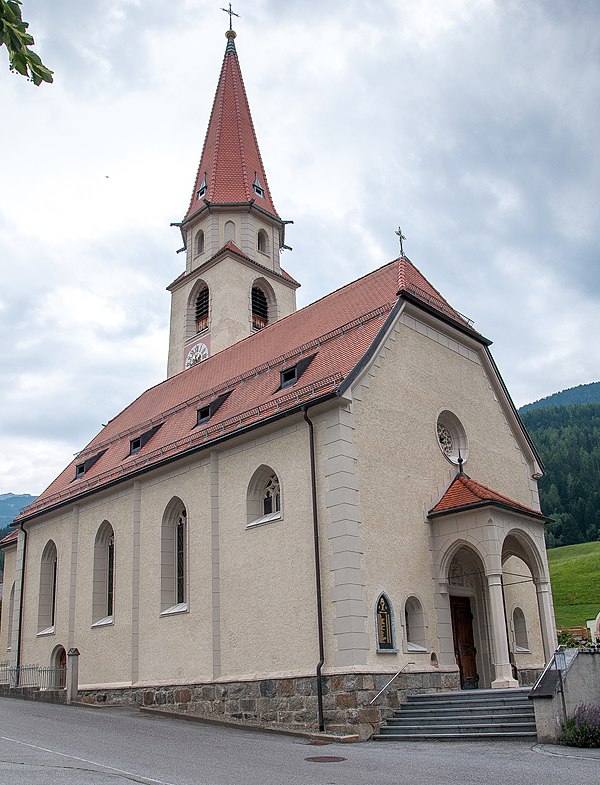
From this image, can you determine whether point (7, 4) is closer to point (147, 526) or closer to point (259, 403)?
point (259, 403)

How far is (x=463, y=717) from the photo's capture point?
15.3 metres

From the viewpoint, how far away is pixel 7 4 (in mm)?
4664

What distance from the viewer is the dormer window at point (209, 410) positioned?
23.7 metres

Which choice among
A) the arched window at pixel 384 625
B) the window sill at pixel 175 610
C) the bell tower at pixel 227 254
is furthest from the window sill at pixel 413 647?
the bell tower at pixel 227 254

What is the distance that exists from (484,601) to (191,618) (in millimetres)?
7344

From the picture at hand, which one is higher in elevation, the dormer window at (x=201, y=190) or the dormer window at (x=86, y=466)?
the dormer window at (x=201, y=190)

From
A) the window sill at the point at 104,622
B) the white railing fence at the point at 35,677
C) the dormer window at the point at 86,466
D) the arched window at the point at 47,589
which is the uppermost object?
the dormer window at the point at 86,466

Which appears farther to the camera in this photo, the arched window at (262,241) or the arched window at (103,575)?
the arched window at (262,241)

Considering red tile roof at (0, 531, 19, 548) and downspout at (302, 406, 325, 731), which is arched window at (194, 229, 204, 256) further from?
downspout at (302, 406, 325, 731)

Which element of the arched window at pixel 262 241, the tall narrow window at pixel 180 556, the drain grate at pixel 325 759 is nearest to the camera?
the drain grate at pixel 325 759

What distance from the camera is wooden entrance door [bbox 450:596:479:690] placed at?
19750 mm

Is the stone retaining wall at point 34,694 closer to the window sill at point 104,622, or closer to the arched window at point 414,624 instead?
the window sill at point 104,622

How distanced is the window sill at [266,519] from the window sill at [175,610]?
317cm

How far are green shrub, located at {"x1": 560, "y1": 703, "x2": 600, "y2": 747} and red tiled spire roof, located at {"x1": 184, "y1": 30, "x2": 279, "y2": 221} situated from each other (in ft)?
92.2
